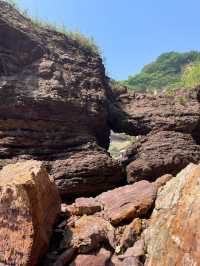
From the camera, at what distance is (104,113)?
12.4 metres

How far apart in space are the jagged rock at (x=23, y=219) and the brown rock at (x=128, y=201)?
1.19m

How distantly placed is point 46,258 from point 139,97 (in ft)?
29.4

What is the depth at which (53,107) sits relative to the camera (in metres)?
11.3

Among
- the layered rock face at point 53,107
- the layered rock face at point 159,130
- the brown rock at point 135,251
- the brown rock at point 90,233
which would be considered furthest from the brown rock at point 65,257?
the layered rock face at point 159,130

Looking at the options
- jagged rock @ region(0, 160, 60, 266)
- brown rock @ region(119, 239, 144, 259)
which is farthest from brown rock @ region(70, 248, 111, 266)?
jagged rock @ region(0, 160, 60, 266)

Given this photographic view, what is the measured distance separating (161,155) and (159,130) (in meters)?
1.60

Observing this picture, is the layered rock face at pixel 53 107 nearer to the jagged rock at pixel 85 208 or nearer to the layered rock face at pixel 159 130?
the layered rock face at pixel 159 130

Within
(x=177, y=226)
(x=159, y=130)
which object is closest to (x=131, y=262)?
(x=177, y=226)

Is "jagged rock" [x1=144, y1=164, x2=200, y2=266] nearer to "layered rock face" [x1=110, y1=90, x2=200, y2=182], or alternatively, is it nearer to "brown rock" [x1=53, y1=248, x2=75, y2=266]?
"brown rock" [x1=53, y1=248, x2=75, y2=266]

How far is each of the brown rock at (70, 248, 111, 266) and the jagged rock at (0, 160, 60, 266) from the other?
0.60m

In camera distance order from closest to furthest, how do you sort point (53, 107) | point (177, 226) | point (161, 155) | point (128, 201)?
point (177, 226), point (128, 201), point (161, 155), point (53, 107)

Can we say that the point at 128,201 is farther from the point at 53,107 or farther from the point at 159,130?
the point at 159,130

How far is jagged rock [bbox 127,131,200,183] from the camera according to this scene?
10.7m

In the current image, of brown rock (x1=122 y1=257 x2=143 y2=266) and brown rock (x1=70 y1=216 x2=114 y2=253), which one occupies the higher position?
brown rock (x1=70 y1=216 x2=114 y2=253)
